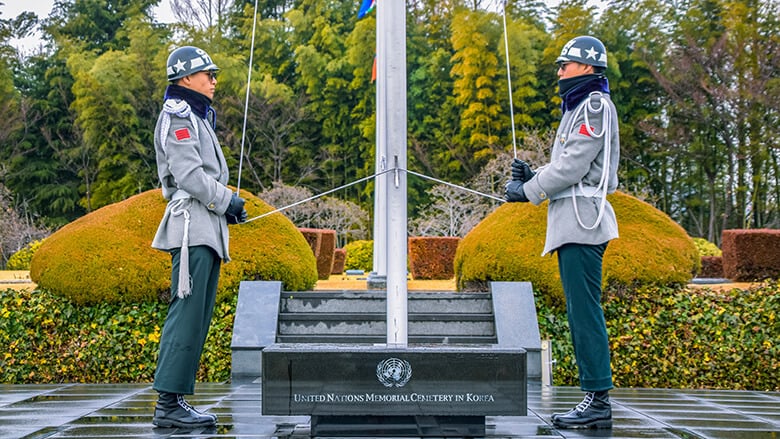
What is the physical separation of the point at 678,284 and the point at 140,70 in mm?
23757

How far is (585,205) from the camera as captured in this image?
349 centimetres

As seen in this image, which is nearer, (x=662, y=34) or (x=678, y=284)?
(x=678, y=284)

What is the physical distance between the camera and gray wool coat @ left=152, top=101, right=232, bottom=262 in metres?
3.38

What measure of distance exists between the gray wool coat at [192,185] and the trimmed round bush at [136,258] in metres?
2.65

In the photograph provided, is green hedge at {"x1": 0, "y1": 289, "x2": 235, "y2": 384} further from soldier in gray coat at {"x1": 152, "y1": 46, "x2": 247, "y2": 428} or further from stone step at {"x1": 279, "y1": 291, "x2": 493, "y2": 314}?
soldier in gray coat at {"x1": 152, "y1": 46, "x2": 247, "y2": 428}

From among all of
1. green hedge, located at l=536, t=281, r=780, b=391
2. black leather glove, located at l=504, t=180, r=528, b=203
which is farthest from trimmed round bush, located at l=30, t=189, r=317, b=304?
black leather glove, located at l=504, t=180, r=528, b=203

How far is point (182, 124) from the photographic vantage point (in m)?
3.43

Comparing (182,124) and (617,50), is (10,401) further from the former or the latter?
(617,50)

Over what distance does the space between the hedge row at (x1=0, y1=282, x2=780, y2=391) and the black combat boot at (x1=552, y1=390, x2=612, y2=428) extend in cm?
252

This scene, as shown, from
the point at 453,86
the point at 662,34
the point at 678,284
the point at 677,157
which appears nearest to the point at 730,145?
the point at 677,157

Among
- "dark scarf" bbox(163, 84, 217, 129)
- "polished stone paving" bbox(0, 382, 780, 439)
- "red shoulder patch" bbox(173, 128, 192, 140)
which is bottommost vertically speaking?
"polished stone paving" bbox(0, 382, 780, 439)

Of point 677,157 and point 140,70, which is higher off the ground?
point 140,70

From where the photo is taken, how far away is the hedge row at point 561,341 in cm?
589

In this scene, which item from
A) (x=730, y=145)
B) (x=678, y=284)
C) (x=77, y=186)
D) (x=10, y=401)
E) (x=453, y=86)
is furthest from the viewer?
(x=77, y=186)
